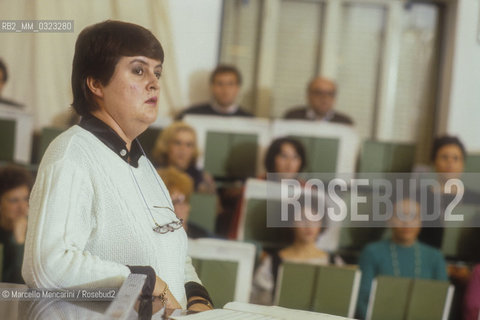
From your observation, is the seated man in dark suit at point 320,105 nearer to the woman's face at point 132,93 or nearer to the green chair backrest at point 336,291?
the green chair backrest at point 336,291

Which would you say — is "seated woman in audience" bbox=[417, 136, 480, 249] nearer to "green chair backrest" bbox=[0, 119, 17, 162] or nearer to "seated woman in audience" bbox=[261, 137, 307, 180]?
"seated woman in audience" bbox=[261, 137, 307, 180]

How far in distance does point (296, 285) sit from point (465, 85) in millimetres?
1346

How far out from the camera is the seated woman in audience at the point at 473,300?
40.8 inches

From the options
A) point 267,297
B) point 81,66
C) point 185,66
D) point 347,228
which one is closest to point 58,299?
point 81,66

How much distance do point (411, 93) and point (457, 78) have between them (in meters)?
0.32

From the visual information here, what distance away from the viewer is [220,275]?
0.77 metres

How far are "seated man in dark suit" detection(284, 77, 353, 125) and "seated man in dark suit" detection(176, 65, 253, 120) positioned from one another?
17 centimetres

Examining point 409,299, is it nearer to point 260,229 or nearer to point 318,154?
point 260,229

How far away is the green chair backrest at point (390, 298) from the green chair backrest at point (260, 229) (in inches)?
10.0

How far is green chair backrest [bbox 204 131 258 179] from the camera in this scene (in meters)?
1.68

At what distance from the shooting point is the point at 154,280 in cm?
46

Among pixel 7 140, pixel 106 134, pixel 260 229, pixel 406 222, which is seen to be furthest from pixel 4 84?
pixel 406 222

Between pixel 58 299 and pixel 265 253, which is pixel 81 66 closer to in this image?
pixel 58 299
